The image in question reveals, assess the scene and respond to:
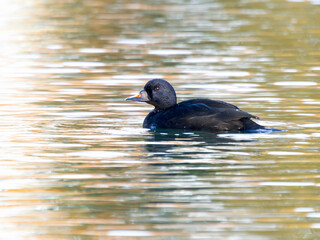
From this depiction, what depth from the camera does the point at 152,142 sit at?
34.4ft

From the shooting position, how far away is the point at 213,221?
6793 mm

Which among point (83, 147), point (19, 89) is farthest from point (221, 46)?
point (83, 147)

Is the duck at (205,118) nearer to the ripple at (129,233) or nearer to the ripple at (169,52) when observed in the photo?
the ripple at (129,233)

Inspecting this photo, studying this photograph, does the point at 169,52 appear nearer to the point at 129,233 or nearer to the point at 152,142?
the point at 152,142

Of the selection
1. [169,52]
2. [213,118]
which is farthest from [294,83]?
[169,52]

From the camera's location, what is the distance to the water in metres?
6.92

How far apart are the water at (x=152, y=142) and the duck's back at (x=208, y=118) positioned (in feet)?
0.64

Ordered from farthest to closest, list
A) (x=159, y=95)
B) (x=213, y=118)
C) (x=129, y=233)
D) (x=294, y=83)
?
(x=294, y=83) < (x=159, y=95) < (x=213, y=118) < (x=129, y=233)

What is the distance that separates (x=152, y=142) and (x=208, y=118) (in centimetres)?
96

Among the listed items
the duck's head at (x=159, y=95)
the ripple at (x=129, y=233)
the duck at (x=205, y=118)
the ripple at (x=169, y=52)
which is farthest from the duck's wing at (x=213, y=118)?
the ripple at (x=169, y=52)

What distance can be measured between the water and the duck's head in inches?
15.8

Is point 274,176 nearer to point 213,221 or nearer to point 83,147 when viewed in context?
point 213,221

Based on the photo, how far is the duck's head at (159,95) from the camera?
39.2ft

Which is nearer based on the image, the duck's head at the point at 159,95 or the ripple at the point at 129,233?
the ripple at the point at 129,233
